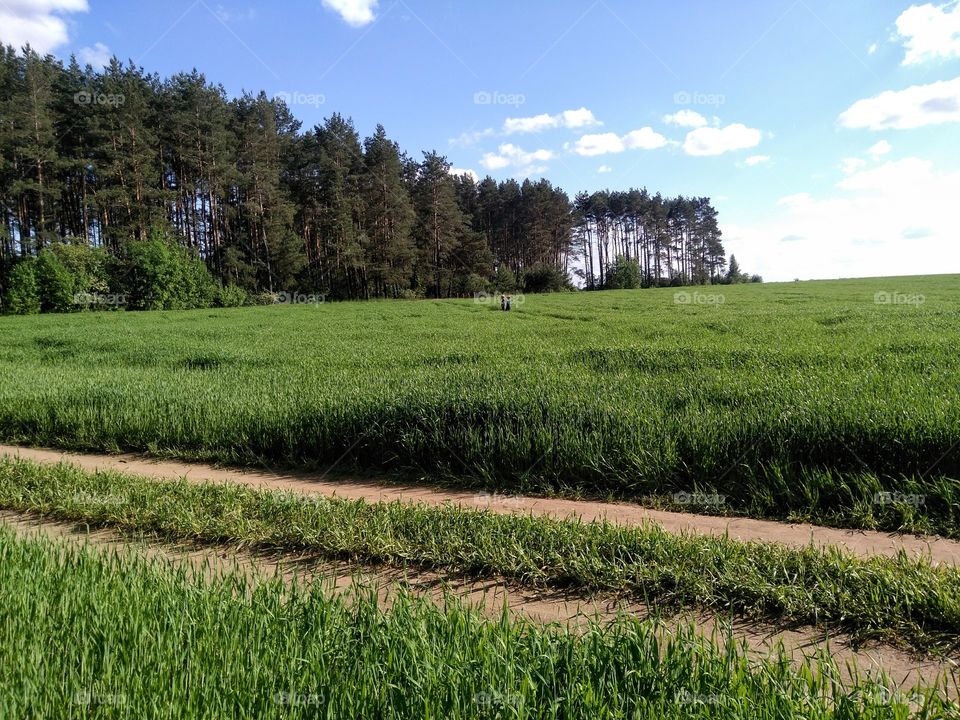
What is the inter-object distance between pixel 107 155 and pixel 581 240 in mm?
63791

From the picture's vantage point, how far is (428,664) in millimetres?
2318

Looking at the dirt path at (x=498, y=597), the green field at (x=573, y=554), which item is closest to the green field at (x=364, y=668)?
the dirt path at (x=498, y=597)

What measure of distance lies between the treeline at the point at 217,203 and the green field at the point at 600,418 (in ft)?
135

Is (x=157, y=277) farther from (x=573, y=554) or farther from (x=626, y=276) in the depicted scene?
(x=626, y=276)

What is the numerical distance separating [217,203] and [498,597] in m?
63.0

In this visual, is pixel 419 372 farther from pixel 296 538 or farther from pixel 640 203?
pixel 640 203

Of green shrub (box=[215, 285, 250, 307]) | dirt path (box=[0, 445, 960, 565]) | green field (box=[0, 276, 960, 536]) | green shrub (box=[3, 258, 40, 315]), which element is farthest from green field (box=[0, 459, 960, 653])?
green shrub (box=[215, 285, 250, 307])

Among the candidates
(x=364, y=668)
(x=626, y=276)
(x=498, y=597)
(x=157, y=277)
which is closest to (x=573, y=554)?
(x=498, y=597)

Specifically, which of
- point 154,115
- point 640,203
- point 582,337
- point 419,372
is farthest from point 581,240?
point 419,372

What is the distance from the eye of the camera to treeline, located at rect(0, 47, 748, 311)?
44969mm

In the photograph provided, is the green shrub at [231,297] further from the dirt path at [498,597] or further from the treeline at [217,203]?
the dirt path at [498,597]

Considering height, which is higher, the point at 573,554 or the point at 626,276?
the point at 626,276

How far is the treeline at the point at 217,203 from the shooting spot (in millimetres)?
44969

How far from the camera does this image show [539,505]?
5.27m
